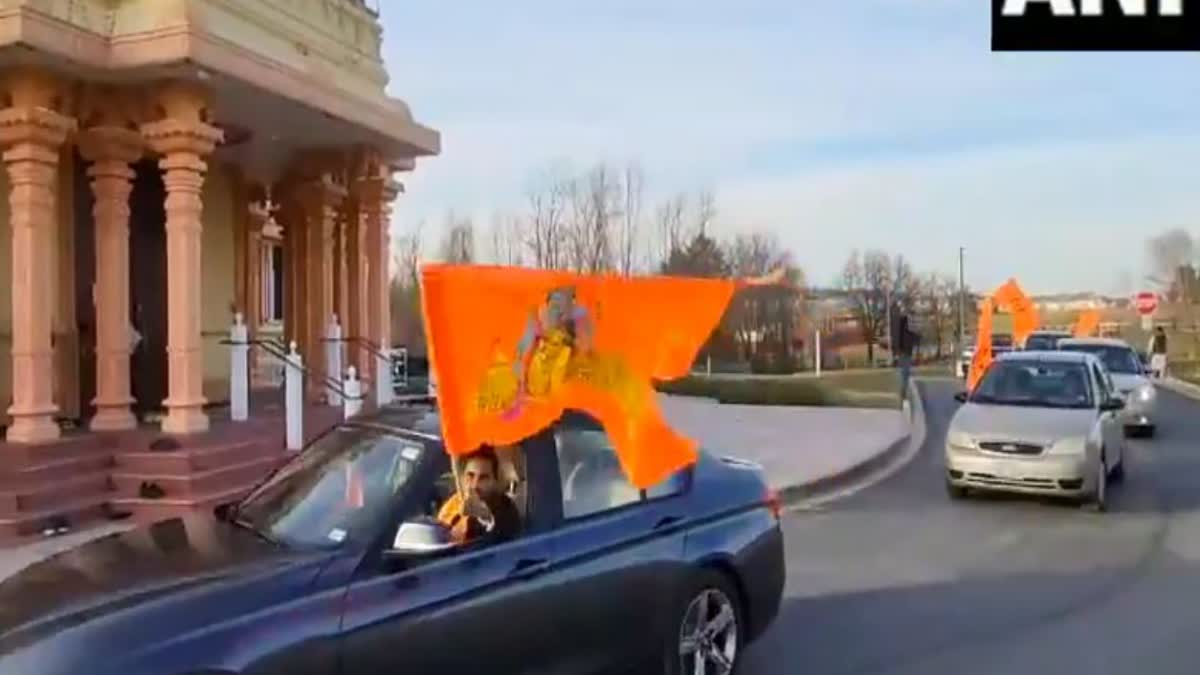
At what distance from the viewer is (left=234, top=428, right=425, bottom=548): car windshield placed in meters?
4.19

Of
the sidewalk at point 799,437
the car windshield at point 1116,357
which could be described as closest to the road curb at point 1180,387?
the car windshield at point 1116,357

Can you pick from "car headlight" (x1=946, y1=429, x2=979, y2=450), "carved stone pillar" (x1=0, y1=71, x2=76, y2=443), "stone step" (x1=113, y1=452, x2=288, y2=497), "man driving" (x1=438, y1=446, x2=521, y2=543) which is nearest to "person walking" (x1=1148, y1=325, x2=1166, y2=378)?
"car headlight" (x1=946, y1=429, x2=979, y2=450)

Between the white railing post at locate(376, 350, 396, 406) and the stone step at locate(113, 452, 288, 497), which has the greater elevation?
the white railing post at locate(376, 350, 396, 406)

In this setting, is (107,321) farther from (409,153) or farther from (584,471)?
(584,471)

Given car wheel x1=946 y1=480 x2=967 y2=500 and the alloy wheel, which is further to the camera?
car wheel x1=946 y1=480 x2=967 y2=500

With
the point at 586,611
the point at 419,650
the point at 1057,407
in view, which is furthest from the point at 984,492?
the point at 419,650

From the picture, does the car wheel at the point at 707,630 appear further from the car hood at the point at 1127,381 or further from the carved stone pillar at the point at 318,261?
the car hood at the point at 1127,381

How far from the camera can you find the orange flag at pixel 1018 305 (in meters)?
24.1

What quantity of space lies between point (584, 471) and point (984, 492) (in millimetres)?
7643

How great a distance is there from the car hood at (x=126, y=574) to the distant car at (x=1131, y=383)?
1424cm

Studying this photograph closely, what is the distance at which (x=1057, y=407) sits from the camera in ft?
36.6

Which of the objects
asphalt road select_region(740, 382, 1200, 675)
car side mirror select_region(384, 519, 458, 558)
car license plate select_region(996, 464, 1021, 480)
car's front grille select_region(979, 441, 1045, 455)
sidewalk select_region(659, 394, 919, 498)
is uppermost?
car side mirror select_region(384, 519, 458, 558)

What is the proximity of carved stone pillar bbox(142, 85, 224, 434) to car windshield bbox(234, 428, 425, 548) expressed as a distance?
558 cm

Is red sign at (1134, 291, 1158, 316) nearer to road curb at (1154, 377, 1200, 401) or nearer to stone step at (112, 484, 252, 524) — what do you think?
road curb at (1154, 377, 1200, 401)
